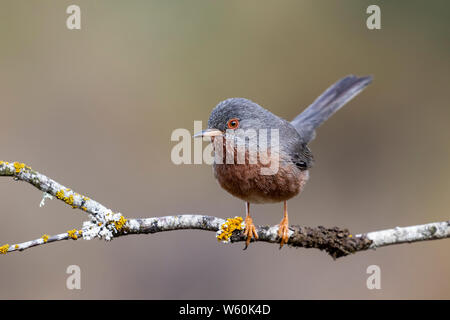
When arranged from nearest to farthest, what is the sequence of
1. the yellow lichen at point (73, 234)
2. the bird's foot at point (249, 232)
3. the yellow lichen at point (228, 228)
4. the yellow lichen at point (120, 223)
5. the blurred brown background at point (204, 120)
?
the yellow lichen at point (73, 234)
the yellow lichen at point (120, 223)
the yellow lichen at point (228, 228)
the bird's foot at point (249, 232)
the blurred brown background at point (204, 120)

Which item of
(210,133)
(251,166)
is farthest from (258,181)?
(210,133)

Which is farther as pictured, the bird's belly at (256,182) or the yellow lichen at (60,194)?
the bird's belly at (256,182)

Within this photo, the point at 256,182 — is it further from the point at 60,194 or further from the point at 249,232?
the point at 60,194

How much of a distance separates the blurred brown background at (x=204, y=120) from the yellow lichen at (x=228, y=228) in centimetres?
389

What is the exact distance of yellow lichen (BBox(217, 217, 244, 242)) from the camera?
13.0 feet

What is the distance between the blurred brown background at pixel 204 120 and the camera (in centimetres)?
788

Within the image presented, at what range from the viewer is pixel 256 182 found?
14.8 ft

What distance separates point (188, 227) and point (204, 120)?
570 cm

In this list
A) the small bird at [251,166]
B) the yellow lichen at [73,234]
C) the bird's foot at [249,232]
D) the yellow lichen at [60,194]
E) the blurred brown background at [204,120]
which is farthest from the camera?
the blurred brown background at [204,120]

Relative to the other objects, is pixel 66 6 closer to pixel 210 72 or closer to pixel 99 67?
pixel 99 67

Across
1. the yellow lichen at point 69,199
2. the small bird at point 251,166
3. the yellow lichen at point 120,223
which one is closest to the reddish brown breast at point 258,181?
the small bird at point 251,166

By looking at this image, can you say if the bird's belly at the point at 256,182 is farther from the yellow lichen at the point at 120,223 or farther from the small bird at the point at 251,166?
the yellow lichen at the point at 120,223

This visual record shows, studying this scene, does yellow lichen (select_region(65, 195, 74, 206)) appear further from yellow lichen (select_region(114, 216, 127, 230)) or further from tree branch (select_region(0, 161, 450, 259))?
yellow lichen (select_region(114, 216, 127, 230))

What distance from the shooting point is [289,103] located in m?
9.49
